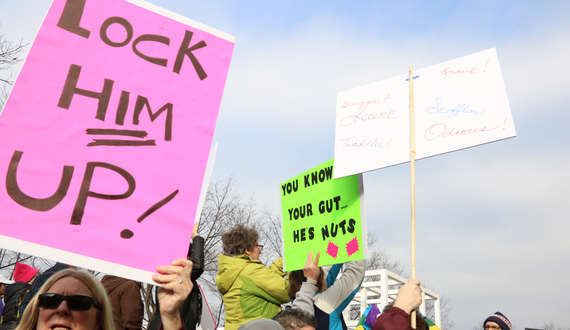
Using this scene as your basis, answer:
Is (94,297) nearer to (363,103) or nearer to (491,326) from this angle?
(363,103)

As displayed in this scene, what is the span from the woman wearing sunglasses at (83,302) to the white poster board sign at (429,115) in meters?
2.12

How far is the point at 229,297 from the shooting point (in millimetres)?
4543

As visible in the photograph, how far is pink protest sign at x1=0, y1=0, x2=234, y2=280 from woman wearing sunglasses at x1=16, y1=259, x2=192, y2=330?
0.10 metres

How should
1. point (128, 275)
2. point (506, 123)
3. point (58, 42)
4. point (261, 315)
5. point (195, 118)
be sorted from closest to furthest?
point (128, 275) → point (58, 42) → point (195, 118) → point (506, 123) → point (261, 315)

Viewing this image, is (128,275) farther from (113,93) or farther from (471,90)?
(471,90)

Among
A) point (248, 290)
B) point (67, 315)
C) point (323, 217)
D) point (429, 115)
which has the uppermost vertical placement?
point (429, 115)

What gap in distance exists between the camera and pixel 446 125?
11.5 feet

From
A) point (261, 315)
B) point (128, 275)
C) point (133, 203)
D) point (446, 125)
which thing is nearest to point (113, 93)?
point (133, 203)

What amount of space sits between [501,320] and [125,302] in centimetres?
444

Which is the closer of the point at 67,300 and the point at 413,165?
the point at 67,300

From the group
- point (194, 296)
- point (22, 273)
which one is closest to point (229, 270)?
point (194, 296)

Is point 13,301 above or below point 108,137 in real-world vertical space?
below

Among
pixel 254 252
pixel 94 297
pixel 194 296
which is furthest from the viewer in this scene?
pixel 254 252

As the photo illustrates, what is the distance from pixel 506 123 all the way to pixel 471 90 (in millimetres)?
390
